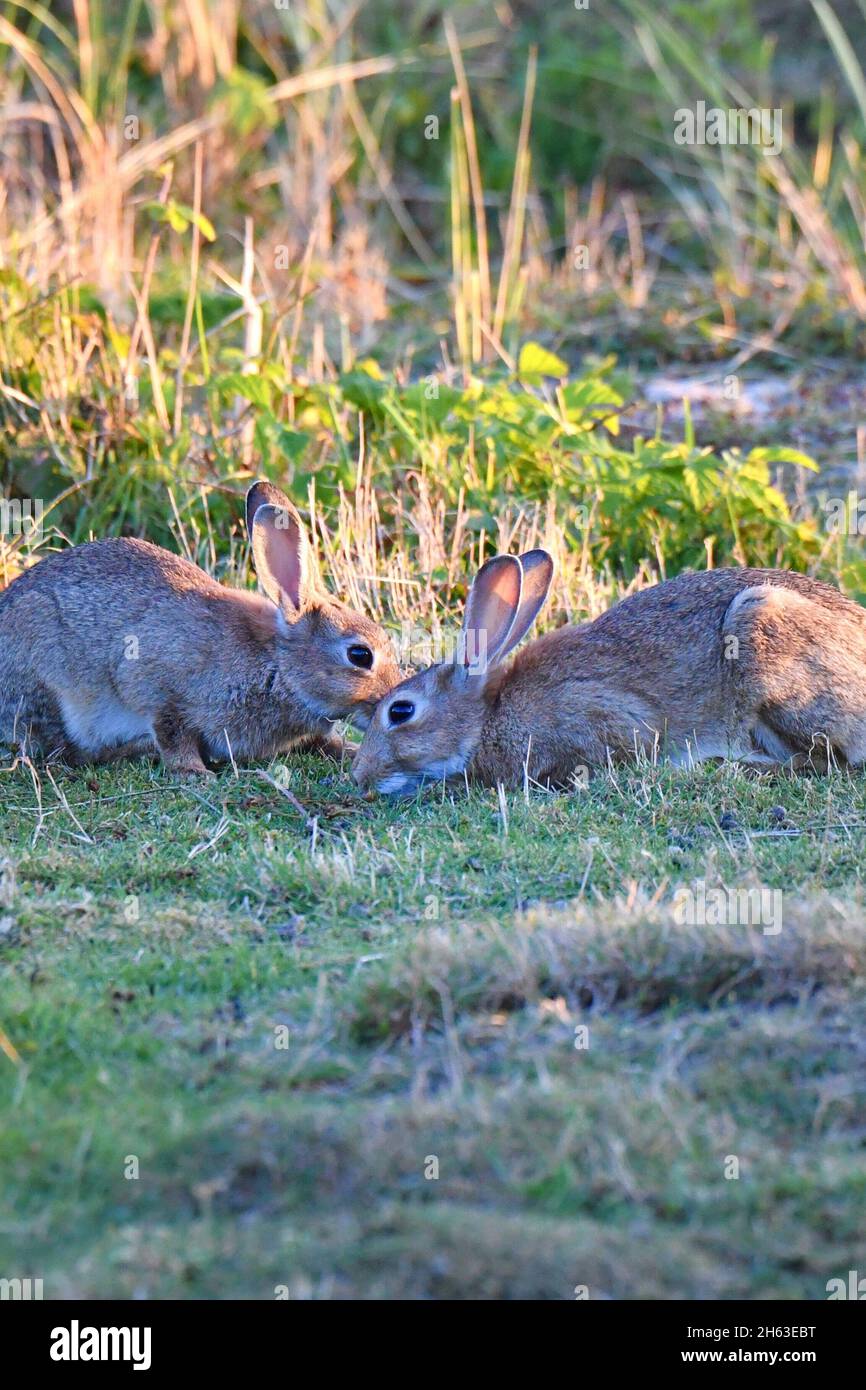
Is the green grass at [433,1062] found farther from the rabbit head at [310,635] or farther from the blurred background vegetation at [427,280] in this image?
the blurred background vegetation at [427,280]

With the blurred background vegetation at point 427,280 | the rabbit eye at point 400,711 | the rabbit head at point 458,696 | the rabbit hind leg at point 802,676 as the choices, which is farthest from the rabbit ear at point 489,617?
the blurred background vegetation at point 427,280

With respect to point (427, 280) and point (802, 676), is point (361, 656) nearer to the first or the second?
point (802, 676)

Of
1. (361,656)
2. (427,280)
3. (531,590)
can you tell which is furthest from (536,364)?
(427,280)

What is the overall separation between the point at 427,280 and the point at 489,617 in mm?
8328

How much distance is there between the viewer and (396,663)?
7.48 meters

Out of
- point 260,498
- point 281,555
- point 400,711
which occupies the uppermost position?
point 260,498

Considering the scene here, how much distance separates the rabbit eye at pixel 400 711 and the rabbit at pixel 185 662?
0.29 metres

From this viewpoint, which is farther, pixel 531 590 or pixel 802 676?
pixel 531 590

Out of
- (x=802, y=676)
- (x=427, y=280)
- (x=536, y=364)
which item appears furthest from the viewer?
(x=427, y=280)

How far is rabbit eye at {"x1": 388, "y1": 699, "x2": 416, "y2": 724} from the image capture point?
7.00 m

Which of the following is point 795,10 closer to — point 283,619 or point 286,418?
point 286,418

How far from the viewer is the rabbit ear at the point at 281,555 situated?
728 centimetres

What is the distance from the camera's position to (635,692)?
712 centimetres
